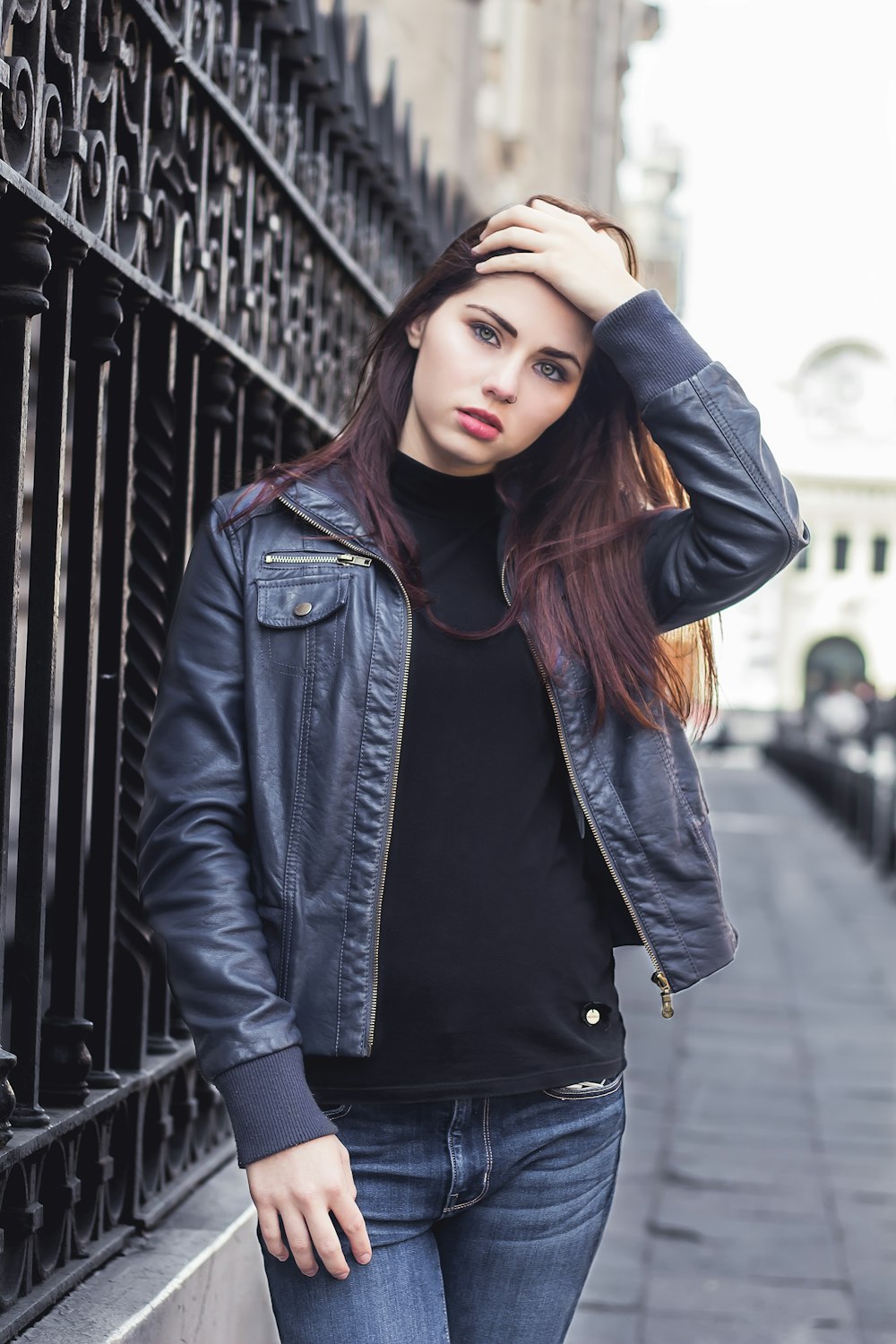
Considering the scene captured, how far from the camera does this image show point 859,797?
1852 cm

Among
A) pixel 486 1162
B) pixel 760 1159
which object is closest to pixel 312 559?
pixel 486 1162

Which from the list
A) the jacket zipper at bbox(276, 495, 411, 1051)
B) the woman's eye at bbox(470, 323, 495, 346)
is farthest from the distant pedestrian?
the jacket zipper at bbox(276, 495, 411, 1051)

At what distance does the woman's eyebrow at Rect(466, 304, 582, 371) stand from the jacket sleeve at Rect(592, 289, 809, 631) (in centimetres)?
4

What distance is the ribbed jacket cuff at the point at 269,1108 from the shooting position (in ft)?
5.94

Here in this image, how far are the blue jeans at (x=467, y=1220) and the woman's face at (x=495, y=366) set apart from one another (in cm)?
78

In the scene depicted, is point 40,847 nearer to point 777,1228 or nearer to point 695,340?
point 695,340

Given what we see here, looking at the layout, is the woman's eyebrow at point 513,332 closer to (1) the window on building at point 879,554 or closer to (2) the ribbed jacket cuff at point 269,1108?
(2) the ribbed jacket cuff at point 269,1108

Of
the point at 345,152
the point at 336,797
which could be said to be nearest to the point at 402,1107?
the point at 336,797

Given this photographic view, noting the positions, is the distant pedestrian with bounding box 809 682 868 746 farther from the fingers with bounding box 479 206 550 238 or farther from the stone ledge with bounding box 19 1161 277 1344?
the fingers with bounding box 479 206 550 238

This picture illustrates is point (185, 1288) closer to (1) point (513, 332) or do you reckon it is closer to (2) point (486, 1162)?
(2) point (486, 1162)

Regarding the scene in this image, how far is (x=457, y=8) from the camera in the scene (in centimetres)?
855

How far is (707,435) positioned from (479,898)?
24.2 inches

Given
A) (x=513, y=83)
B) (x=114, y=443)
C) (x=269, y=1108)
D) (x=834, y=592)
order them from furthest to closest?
(x=834, y=592) → (x=513, y=83) → (x=114, y=443) → (x=269, y=1108)

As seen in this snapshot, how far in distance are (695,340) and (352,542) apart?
51cm
